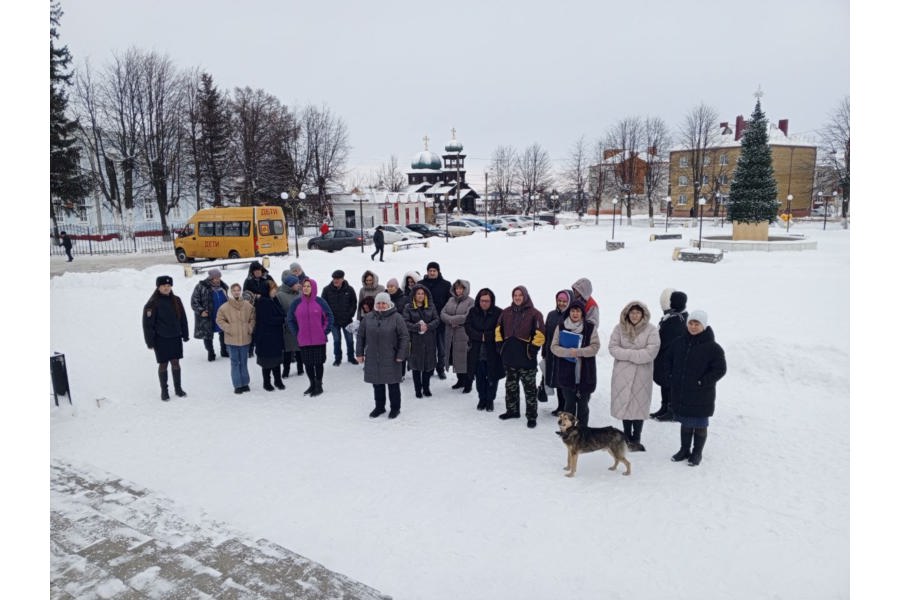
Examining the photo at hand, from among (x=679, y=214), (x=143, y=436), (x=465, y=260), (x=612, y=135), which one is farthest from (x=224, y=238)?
(x=679, y=214)

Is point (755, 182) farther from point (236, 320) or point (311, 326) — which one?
point (236, 320)

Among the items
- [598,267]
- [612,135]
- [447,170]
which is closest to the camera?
[598,267]

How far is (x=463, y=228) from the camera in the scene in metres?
40.4

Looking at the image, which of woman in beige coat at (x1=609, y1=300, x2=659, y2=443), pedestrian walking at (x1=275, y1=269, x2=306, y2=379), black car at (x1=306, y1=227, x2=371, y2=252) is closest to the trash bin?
pedestrian walking at (x1=275, y1=269, x2=306, y2=379)

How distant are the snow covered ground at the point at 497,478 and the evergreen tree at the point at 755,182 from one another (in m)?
17.3

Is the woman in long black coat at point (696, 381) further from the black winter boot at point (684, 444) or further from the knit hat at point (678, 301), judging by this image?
the knit hat at point (678, 301)

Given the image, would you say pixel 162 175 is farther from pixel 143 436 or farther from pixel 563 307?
pixel 563 307

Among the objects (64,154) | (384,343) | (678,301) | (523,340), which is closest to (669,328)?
(678,301)

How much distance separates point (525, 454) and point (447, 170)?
244 feet

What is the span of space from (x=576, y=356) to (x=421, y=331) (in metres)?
2.26

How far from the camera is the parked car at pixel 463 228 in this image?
3875 cm

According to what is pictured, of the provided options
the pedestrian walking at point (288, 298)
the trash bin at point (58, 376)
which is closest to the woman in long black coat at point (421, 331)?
the pedestrian walking at point (288, 298)

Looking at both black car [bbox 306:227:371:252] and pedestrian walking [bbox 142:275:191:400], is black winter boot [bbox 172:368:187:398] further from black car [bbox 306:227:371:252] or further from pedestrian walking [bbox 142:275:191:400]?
black car [bbox 306:227:371:252]

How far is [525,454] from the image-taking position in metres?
5.80
